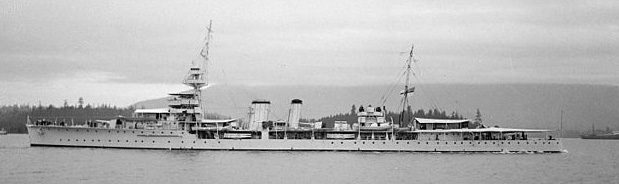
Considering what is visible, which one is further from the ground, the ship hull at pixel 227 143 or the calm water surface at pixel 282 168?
the ship hull at pixel 227 143

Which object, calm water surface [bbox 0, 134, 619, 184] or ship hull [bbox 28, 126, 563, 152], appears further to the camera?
ship hull [bbox 28, 126, 563, 152]

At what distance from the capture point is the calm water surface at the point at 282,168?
42125 millimetres

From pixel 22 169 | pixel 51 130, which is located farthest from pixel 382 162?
pixel 51 130

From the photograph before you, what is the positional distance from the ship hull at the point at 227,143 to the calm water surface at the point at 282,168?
138 inches

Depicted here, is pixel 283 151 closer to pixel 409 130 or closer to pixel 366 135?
pixel 366 135

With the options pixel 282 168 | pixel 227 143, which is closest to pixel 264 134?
pixel 227 143

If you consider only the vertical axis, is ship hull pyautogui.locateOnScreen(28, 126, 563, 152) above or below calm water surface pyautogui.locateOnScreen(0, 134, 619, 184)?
above

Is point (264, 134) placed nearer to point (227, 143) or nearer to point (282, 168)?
point (227, 143)

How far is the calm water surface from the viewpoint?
42125mm

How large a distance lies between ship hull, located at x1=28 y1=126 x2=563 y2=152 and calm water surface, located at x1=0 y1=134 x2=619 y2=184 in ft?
11.5

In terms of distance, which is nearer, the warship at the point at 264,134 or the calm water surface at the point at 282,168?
the calm water surface at the point at 282,168

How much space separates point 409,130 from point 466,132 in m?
6.13

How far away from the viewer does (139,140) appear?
68.9 meters

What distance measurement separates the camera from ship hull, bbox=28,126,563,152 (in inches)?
2707
